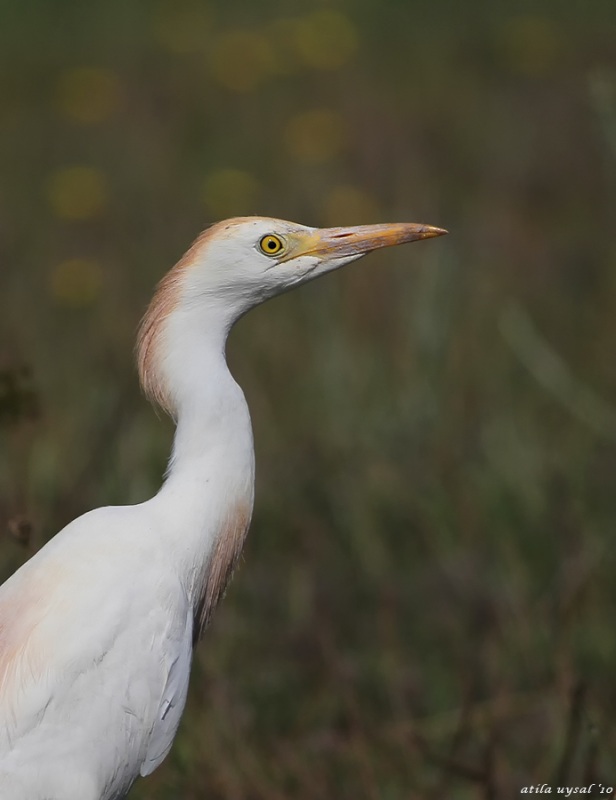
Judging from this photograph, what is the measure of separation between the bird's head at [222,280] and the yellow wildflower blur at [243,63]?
234 inches

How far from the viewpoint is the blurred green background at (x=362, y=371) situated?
3.95 m

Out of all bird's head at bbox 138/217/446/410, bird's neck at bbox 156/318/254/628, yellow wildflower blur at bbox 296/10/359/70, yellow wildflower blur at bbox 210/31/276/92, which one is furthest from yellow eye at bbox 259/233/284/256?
yellow wildflower blur at bbox 296/10/359/70

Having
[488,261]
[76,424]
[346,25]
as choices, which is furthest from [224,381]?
[346,25]

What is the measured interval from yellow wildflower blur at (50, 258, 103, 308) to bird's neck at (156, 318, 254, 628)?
347 cm

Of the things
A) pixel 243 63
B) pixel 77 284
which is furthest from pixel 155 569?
pixel 243 63

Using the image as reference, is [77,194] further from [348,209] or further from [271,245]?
[271,245]

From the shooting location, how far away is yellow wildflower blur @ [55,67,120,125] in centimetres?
855

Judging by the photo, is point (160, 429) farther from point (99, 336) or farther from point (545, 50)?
point (545, 50)

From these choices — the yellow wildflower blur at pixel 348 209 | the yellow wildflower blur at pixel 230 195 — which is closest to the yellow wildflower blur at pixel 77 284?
the yellow wildflower blur at pixel 230 195

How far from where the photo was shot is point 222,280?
2898 mm

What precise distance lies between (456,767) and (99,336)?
13.3 feet

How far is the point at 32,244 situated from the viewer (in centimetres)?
776

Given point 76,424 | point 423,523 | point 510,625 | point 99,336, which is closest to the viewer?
point 510,625

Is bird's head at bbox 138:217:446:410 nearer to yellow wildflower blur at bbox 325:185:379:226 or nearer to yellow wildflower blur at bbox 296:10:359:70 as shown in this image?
yellow wildflower blur at bbox 325:185:379:226
